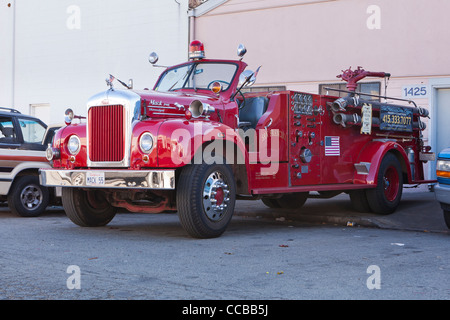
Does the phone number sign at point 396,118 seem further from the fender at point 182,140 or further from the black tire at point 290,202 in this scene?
the fender at point 182,140

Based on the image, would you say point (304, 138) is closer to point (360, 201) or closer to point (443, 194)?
point (360, 201)

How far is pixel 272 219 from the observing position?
1073 centimetres

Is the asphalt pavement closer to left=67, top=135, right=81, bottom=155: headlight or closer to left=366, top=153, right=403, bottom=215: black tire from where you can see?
left=366, top=153, right=403, bottom=215: black tire

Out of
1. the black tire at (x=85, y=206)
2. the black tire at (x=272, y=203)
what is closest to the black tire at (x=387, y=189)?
the black tire at (x=272, y=203)

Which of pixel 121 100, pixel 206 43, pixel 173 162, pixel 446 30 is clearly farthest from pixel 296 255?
pixel 206 43

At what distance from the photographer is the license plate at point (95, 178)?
7.51 metres

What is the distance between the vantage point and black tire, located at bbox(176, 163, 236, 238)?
7301 mm

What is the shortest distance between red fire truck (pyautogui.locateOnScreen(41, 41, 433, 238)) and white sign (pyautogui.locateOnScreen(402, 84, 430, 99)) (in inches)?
159

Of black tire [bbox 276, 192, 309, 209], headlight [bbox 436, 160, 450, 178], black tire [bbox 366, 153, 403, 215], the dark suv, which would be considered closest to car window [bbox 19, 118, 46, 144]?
the dark suv

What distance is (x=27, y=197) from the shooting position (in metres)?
11.0

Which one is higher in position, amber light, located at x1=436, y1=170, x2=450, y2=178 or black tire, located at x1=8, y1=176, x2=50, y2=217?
amber light, located at x1=436, y1=170, x2=450, y2=178

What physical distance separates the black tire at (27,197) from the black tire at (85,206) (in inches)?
95.4

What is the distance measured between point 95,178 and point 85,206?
1.21m

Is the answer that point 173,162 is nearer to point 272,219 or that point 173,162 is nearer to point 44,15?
point 272,219
